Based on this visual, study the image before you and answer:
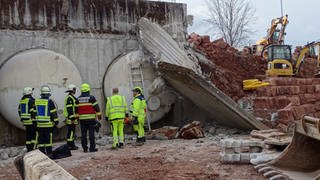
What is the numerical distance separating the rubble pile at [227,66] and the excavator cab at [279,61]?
2.34 ft

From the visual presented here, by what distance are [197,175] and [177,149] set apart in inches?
127

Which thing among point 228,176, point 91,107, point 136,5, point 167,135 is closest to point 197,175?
point 228,176

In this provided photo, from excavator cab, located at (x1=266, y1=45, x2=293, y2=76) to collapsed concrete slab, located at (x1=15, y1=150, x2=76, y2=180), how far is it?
45.0ft

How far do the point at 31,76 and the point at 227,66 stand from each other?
333 inches

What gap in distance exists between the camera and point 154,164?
7930 millimetres

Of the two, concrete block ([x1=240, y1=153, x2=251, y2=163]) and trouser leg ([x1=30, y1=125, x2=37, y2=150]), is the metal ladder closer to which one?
trouser leg ([x1=30, y1=125, x2=37, y2=150])

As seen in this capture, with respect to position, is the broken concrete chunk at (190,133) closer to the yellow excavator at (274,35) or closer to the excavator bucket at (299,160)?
the excavator bucket at (299,160)

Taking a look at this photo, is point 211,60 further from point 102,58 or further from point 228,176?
point 228,176

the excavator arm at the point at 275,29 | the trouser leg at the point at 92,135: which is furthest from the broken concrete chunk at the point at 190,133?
the excavator arm at the point at 275,29

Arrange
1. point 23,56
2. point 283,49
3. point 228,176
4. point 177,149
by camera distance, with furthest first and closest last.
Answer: point 283,49, point 23,56, point 177,149, point 228,176

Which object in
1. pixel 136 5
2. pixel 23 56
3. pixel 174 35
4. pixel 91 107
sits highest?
pixel 136 5

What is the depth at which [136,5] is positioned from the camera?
48.0 ft

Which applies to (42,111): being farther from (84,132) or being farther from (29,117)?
(84,132)

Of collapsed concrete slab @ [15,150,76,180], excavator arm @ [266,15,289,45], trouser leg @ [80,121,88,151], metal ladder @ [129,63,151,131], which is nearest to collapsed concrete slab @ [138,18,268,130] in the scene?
metal ladder @ [129,63,151,131]
